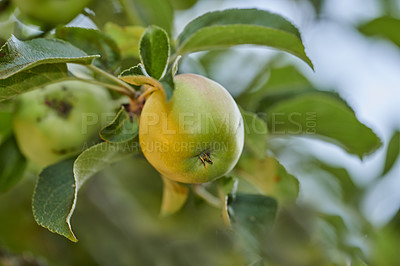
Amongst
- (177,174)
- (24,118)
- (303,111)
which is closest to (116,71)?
(24,118)

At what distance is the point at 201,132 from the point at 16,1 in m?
0.60

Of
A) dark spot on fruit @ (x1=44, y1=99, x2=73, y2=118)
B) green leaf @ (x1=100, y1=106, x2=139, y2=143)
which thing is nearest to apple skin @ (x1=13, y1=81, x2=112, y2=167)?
dark spot on fruit @ (x1=44, y1=99, x2=73, y2=118)

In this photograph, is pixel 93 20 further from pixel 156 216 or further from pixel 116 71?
pixel 156 216

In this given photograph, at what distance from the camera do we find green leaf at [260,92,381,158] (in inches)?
41.9

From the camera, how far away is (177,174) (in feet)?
2.41

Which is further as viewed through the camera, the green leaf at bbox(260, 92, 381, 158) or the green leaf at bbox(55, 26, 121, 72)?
the green leaf at bbox(260, 92, 381, 158)

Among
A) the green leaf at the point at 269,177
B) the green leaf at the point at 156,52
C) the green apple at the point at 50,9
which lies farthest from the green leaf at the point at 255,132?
the green apple at the point at 50,9

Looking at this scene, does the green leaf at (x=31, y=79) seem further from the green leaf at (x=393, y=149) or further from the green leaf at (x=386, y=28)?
the green leaf at (x=393, y=149)

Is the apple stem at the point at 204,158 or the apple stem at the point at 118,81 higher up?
the apple stem at the point at 118,81

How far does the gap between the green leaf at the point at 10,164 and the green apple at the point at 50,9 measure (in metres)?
0.31

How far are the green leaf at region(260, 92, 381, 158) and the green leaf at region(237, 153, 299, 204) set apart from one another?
9 centimetres

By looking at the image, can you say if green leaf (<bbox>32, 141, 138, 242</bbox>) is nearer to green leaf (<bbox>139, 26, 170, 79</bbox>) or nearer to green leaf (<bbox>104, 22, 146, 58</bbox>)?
green leaf (<bbox>139, 26, 170, 79</bbox>)

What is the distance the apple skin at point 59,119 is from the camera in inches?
38.3

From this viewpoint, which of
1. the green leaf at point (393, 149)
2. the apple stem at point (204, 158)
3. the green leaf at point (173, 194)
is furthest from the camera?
the green leaf at point (393, 149)
